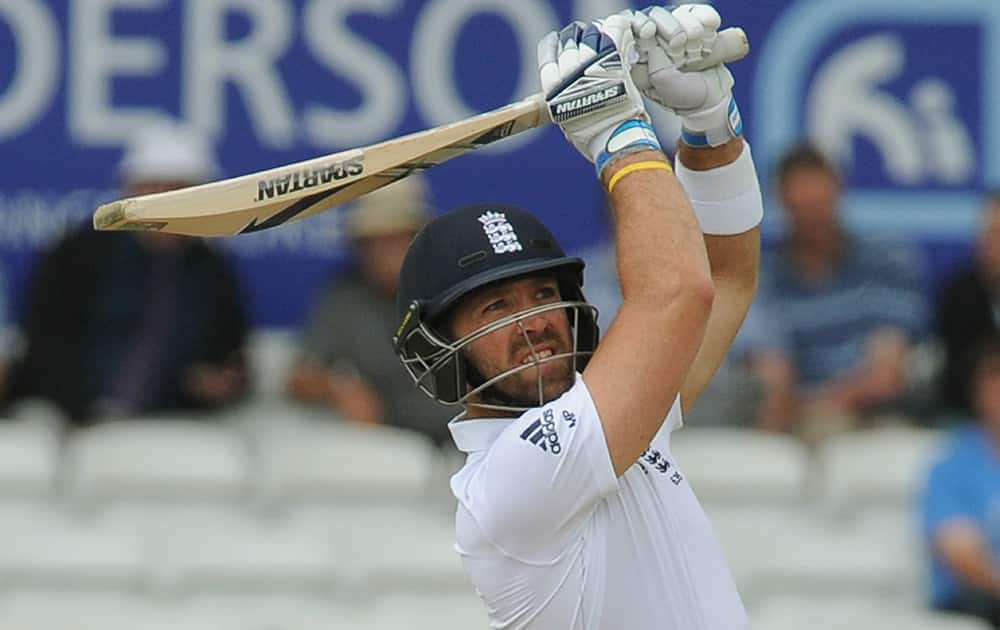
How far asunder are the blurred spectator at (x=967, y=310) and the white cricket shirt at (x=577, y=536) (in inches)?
132

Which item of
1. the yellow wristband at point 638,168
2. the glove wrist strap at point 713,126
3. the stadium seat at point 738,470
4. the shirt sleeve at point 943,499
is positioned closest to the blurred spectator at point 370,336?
the stadium seat at point 738,470

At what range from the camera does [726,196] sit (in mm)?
3568

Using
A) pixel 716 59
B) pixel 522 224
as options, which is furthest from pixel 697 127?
pixel 522 224

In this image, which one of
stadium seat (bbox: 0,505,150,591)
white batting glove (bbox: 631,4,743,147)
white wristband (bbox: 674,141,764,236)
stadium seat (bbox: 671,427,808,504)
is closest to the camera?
white batting glove (bbox: 631,4,743,147)

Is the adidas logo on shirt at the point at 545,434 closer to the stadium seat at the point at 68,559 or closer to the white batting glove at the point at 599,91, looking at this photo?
the white batting glove at the point at 599,91

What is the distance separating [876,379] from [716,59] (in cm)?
330

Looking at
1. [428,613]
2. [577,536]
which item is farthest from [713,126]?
[428,613]

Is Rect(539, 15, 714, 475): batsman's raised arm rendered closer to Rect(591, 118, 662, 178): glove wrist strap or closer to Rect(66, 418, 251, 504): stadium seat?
Rect(591, 118, 662, 178): glove wrist strap

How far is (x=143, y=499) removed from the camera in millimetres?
6129

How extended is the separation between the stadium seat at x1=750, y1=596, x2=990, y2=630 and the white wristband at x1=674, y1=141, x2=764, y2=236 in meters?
2.21

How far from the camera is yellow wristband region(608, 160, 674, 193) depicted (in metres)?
3.16

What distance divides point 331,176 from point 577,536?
0.75 meters

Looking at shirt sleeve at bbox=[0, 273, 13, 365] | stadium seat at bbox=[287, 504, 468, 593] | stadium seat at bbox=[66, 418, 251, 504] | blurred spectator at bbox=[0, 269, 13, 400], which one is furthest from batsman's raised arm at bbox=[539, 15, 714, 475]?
shirt sleeve at bbox=[0, 273, 13, 365]

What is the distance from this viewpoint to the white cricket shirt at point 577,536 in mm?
3070
